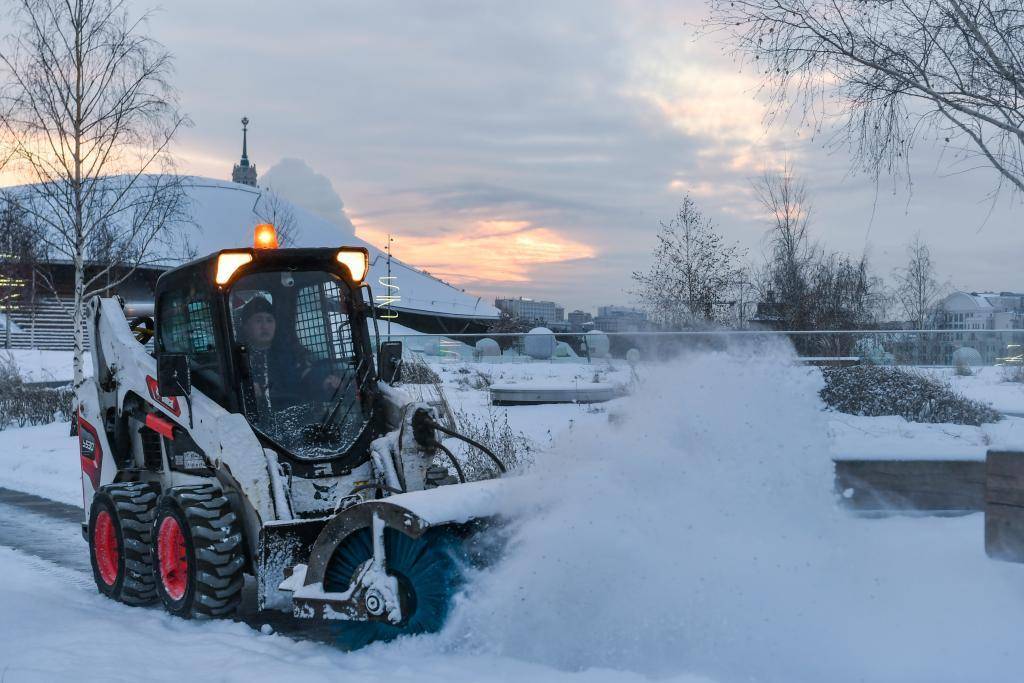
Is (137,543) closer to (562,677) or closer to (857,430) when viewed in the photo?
(562,677)

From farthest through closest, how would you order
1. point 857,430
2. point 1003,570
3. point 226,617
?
1. point 857,430
2. point 226,617
3. point 1003,570

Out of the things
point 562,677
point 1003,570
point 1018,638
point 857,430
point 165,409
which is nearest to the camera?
point 562,677

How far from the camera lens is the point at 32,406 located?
1912 cm

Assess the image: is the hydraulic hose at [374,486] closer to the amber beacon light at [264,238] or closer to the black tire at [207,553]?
the black tire at [207,553]

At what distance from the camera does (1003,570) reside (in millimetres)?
5176

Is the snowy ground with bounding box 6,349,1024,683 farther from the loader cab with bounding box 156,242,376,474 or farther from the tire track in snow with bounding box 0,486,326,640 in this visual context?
the loader cab with bounding box 156,242,376,474

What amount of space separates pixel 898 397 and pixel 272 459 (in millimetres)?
9437

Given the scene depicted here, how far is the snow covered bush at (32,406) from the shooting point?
60.8 feet

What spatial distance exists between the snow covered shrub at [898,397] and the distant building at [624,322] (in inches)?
164

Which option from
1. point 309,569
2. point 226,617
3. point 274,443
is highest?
point 274,443

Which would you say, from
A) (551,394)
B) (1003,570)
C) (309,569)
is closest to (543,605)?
(309,569)

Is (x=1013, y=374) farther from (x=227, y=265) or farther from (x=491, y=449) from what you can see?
(x=227, y=265)

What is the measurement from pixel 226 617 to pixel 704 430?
2.96 meters

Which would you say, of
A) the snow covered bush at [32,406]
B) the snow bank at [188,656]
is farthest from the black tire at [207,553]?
the snow covered bush at [32,406]
